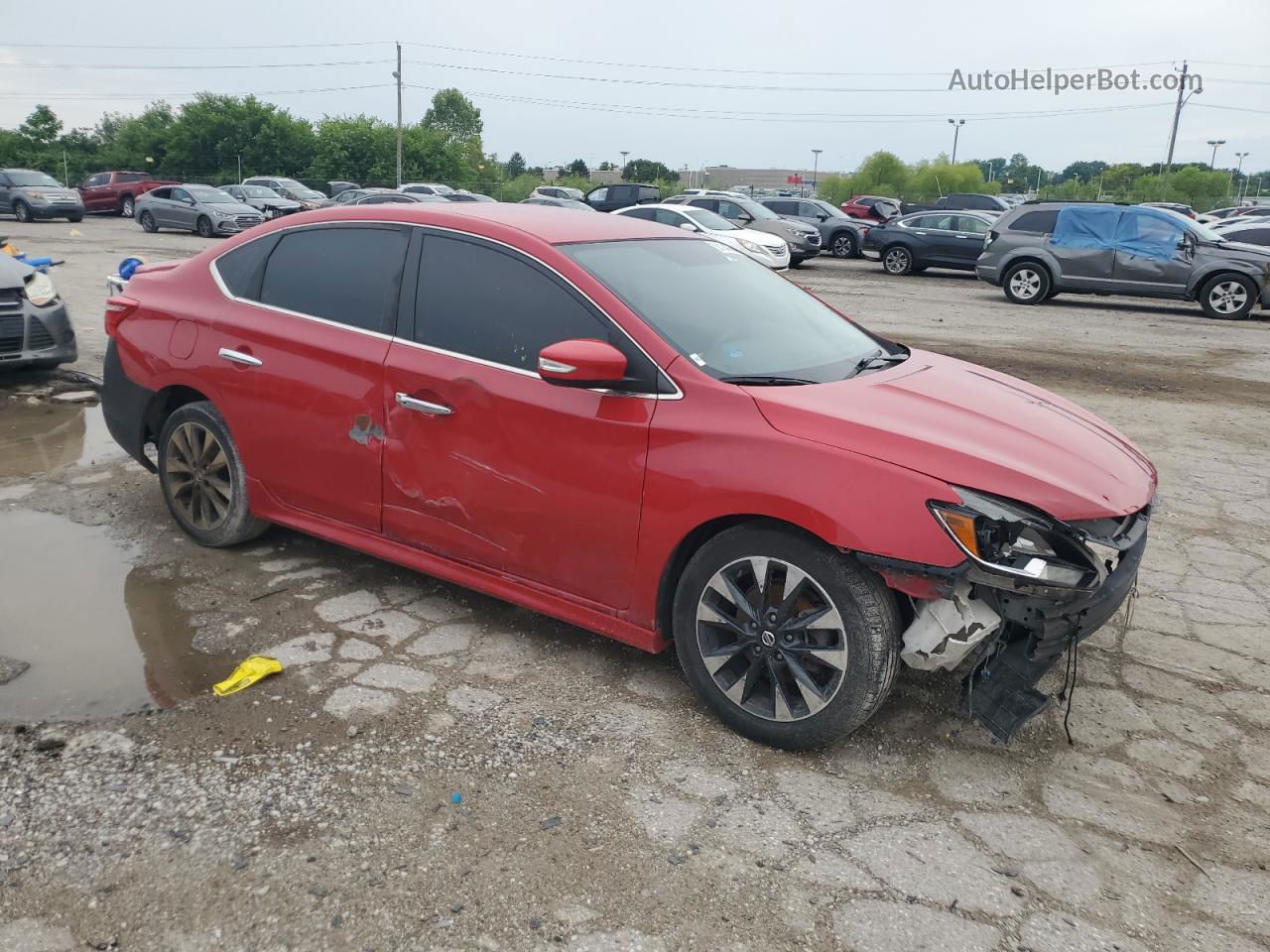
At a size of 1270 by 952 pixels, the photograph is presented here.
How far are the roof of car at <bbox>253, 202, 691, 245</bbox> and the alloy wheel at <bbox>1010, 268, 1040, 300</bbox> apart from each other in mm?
13837

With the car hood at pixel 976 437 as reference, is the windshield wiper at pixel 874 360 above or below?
above

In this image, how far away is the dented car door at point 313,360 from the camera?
12.5 ft

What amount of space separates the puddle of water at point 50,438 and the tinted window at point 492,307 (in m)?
3.21

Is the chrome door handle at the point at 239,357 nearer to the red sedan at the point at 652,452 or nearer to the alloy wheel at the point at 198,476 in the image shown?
the red sedan at the point at 652,452

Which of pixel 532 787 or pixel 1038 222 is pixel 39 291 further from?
pixel 1038 222

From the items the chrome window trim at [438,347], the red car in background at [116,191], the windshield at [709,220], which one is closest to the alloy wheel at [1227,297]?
the windshield at [709,220]

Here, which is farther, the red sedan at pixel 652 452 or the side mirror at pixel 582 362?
the side mirror at pixel 582 362

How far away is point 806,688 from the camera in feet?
9.68

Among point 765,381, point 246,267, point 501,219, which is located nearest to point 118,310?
point 246,267

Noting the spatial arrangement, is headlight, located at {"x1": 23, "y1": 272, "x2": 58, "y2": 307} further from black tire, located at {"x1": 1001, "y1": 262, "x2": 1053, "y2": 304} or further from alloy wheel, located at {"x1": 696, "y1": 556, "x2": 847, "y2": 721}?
black tire, located at {"x1": 1001, "y1": 262, "x2": 1053, "y2": 304}

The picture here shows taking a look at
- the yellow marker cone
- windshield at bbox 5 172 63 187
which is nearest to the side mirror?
the yellow marker cone

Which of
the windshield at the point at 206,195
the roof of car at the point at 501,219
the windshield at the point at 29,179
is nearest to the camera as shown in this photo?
the roof of car at the point at 501,219

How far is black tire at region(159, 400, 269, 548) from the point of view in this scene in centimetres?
434

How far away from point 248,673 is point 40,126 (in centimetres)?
7457
